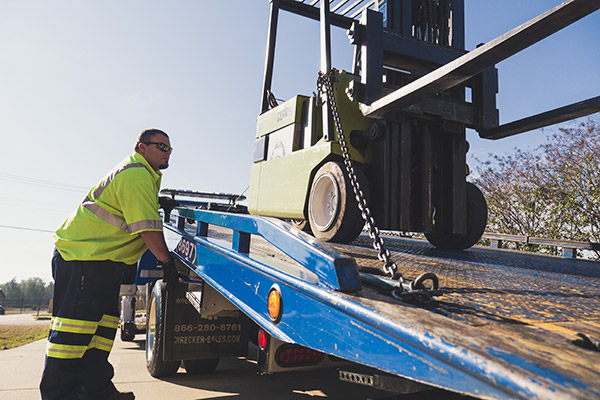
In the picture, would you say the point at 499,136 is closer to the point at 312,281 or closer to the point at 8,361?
the point at 312,281

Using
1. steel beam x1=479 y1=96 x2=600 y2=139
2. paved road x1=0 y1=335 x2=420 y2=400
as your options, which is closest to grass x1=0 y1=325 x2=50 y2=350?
paved road x1=0 y1=335 x2=420 y2=400

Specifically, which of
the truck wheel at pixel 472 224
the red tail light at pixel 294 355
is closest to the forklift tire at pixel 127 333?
the red tail light at pixel 294 355

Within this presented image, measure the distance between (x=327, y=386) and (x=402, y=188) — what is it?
7.01 feet

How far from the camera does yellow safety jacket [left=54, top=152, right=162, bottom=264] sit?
2.94m

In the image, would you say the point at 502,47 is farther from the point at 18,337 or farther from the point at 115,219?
the point at 18,337

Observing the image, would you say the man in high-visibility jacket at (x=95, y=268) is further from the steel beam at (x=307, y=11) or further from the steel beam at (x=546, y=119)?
the steel beam at (x=307, y=11)

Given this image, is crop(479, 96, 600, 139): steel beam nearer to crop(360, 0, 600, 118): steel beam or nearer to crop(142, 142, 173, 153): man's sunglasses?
crop(360, 0, 600, 118): steel beam

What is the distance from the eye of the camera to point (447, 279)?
2107 mm

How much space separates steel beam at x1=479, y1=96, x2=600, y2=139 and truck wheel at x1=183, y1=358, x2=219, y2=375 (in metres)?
3.43

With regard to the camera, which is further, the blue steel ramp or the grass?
the grass

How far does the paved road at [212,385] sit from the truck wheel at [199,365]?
7 centimetres

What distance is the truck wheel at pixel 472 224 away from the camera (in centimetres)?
403

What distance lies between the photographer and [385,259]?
5.96ft

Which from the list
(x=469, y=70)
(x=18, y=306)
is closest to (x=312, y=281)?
(x=469, y=70)
